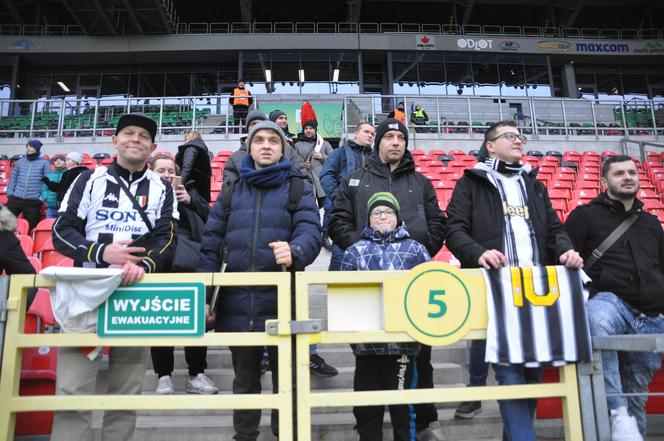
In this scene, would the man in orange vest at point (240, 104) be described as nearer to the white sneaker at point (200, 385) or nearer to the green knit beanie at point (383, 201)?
the white sneaker at point (200, 385)

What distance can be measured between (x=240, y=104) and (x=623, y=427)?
11.6m

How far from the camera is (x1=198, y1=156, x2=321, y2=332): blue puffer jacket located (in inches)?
93.9

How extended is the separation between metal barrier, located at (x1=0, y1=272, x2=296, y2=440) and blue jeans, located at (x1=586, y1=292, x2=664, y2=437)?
158 cm

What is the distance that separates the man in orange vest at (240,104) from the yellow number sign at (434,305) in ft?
35.7

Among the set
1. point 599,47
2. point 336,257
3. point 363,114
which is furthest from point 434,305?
point 599,47

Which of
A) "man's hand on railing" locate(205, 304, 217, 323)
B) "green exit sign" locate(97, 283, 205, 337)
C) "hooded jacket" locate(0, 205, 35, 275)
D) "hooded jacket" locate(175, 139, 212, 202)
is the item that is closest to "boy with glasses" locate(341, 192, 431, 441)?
"man's hand on railing" locate(205, 304, 217, 323)

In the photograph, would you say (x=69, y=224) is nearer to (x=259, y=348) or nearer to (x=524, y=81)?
(x=259, y=348)

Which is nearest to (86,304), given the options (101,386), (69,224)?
(69,224)

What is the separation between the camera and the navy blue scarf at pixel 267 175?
2582 millimetres

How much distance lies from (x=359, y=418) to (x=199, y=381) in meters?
1.31

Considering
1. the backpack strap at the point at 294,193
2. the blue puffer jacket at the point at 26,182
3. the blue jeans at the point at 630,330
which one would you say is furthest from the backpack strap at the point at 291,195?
the blue puffer jacket at the point at 26,182

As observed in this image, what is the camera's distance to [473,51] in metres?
20.2

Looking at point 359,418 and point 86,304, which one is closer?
point 86,304

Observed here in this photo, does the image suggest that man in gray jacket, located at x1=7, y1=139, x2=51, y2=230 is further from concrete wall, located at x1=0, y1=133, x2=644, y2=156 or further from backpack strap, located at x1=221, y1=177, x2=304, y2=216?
concrete wall, located at x1=0, y1=133, x2=644, y2=156
